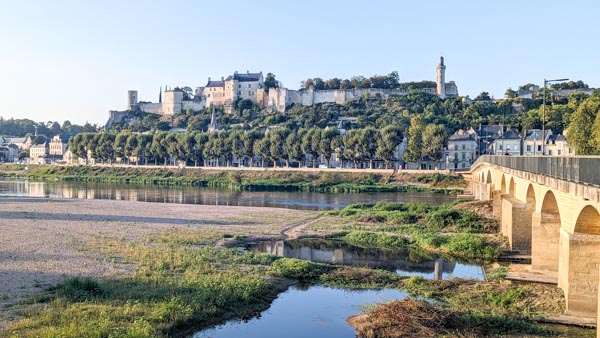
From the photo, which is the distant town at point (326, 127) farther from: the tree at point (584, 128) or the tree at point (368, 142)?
the tree at point (584, 128)

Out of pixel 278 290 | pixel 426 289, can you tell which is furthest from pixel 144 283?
pixel 426 289

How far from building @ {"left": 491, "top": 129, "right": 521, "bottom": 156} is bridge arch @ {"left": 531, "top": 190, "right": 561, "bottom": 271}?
7555 centimetres

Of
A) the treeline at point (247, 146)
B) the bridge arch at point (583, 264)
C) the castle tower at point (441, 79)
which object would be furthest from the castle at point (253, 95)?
the bridge arch at point (583, 264)

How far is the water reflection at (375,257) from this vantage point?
26.0 metres

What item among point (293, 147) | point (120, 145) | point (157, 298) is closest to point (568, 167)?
point (157, 298)

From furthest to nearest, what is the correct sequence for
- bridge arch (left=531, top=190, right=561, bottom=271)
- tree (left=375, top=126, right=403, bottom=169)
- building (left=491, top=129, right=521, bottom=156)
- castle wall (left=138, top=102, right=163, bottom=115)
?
castle wall (left=138, top=102, right=163, bottom=115)
building (left=491, top=129, right=521, bottom=156)
tree (left=375, top=126, right=403, bottom=169)
bridge arch (left=531, top=190, right=561, bottom=271)

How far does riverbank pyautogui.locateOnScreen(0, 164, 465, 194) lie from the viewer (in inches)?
3211

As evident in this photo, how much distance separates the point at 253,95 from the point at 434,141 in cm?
9063

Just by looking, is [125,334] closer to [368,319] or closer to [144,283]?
[144,283]

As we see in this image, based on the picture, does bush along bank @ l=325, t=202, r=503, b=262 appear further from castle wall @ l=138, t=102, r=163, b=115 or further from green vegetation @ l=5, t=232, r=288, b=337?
castle wall @ l=138, t=102, r=163, b=115

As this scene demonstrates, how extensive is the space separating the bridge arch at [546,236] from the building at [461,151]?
259 feet

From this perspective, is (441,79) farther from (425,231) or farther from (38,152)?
(425,231)

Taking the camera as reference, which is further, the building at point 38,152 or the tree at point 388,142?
the building at point 38,152

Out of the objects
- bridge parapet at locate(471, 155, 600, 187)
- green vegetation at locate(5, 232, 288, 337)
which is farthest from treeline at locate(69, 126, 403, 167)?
green vegetation at locate(5, 232, 288, 337)
